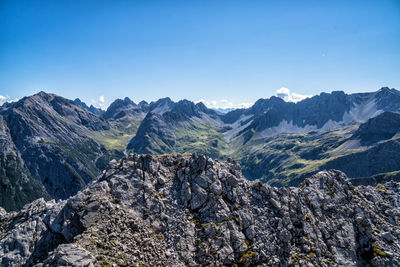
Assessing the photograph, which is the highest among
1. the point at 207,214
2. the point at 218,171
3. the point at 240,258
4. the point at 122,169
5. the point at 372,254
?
the point at 122,169

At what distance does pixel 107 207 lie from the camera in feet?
99.2

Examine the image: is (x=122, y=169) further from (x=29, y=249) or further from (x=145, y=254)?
(x=29, y=249)

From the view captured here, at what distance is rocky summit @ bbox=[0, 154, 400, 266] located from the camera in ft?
93.8

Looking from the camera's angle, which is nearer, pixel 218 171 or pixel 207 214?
pixel 207 214

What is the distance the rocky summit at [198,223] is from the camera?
28.6m

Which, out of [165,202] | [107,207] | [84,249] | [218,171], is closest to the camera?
[84,249]

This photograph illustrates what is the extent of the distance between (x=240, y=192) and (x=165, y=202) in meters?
12.6

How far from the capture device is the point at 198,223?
3341 centimetres

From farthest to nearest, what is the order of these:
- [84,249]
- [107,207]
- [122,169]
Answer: [122,169] < [107,207] < [84,249]

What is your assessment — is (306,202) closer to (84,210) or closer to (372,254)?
(372,254)

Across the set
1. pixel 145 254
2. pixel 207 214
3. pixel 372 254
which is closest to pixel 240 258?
pixel 207 214

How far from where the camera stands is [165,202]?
3438 centimetres

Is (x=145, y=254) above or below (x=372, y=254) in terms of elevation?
above

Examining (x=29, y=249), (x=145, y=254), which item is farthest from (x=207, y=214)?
(x=29, y=249)
